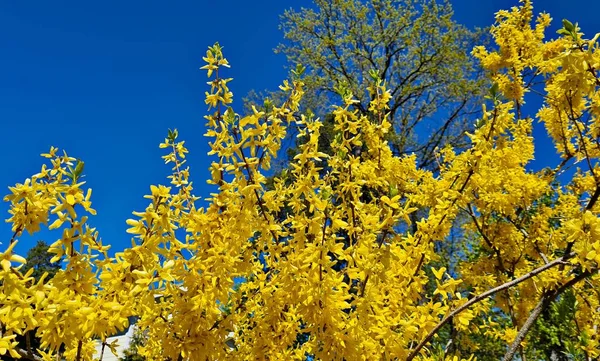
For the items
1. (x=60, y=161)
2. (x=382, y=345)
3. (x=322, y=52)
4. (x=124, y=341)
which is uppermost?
(x=322, y=52)

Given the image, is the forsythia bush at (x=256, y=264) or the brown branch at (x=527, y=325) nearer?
the forsythia bush at (x=256, y=264)

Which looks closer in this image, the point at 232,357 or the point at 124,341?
the point at 232,357

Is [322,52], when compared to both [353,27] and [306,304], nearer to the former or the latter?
[353,27]

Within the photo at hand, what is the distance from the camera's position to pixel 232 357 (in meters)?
2.47

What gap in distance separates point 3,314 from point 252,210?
113 centimetres

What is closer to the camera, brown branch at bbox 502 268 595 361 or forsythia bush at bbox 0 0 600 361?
forsythia bush at bbox 0 0 600 361

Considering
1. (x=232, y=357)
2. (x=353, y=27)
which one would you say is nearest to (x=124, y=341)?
(x=353, y=27)

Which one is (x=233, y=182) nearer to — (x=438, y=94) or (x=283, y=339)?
(x=283, y=339)

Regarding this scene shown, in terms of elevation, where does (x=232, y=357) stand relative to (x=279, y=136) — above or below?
below

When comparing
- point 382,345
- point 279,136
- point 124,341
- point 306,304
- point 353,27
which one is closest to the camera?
point 306,304

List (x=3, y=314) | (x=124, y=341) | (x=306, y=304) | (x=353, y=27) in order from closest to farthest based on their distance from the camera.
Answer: (x=3, y=314) < (x=306, y=304) < (x=353, y=27) < (x=124, y=341)

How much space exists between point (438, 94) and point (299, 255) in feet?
55.6

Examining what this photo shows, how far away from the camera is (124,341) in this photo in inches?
818

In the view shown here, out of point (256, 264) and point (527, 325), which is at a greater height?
point (256, 264)
